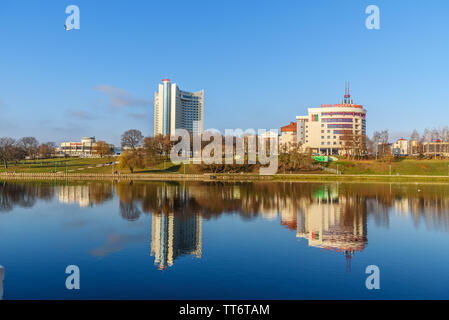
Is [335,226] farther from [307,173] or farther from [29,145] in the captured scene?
[29,145]

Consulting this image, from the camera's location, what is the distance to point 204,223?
2552cm

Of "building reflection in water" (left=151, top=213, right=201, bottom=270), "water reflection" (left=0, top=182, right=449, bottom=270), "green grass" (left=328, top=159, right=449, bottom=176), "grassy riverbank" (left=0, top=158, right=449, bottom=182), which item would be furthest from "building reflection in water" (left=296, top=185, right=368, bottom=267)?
"green grass" (left=328, top=159, right=449, bottom=176)

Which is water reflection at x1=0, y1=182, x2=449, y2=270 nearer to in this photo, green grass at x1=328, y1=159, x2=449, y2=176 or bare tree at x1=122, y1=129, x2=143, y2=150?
green grass at x1=328, y1=159, x2=449, y2=176

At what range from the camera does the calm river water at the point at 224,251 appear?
42.2 ft

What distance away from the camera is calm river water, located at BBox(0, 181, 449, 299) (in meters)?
12.9

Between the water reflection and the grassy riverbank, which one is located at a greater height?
the grassy riverbank

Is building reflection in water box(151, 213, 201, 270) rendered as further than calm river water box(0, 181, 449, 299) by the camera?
Yes

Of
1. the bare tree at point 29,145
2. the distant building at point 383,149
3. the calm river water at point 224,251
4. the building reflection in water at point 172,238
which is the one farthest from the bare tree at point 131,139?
the building reflection in water at point 172,238

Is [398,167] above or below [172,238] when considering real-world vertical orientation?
above

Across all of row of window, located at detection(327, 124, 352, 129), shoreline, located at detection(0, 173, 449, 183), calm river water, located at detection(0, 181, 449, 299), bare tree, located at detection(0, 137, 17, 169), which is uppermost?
row of window, located at detection(327, 124, 352, 129)

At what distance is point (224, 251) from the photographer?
1819cm

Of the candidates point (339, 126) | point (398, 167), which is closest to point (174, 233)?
point (398, 167)

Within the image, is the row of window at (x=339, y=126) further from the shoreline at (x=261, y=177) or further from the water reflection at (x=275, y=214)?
the water reflection at (x=275, y=214)
